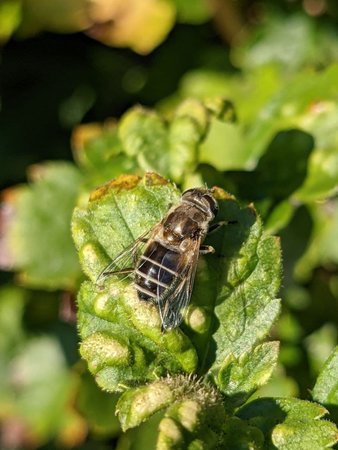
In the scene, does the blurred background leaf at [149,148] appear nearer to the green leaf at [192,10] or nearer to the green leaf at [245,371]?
the green leaf at [192,10]

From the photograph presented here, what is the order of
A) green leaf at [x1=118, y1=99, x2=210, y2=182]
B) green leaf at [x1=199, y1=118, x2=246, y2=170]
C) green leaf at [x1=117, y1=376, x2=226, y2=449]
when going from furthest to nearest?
green leaf at [x1=199, y1=118, x2=246, y2=170], green leaf at [x1=118, y1=99, x2=210, y2=182], green leaf at [x1=117, y1=376, x2=226, y2=449]

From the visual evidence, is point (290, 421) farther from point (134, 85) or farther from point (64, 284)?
point (134, 85)

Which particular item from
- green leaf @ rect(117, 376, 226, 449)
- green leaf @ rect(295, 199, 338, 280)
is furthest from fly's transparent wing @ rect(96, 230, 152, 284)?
green leaf @ rect(295, 199, 338, 280)

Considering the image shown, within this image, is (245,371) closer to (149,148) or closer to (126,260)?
(126,260)

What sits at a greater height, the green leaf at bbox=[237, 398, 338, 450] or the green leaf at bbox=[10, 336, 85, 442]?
the green leaf at bbox=[237, 398, 338, 450]

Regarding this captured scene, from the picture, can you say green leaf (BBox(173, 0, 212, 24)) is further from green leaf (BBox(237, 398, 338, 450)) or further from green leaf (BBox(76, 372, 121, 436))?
green leaf (BBox(237, 398, 338, 450))

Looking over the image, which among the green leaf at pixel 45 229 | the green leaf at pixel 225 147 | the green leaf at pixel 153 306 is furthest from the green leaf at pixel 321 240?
the green leaf at pixel 153 306
